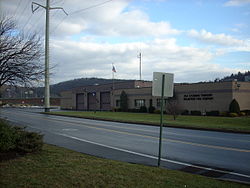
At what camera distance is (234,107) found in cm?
3728

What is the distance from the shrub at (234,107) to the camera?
37.2 metres

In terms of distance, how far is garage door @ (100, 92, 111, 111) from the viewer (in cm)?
6694

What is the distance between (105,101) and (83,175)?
2458 inches

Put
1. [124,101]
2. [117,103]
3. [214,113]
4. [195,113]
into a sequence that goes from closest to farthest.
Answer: [214,113] < [195,113] < [124,101] < [117,103]

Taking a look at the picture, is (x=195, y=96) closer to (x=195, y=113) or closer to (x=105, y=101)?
(x=195, y=113)

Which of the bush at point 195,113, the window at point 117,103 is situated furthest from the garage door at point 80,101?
the bush at point 195,113

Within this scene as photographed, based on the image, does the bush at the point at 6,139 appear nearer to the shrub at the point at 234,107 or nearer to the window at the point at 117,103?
the shrub at the point at 234,107

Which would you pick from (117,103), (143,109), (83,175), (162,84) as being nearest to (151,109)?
(143,109)

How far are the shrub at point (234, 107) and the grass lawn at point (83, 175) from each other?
32757 millimetres

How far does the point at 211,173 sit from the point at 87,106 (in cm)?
6867

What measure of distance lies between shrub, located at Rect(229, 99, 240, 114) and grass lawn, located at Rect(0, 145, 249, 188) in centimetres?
3276

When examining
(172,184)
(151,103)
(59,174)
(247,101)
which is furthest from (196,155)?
(151,103)

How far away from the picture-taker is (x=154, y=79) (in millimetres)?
8273

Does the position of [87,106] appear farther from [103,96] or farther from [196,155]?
[196,155]
